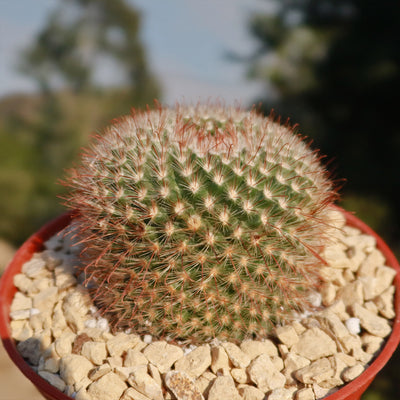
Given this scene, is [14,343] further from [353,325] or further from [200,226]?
[353,325]

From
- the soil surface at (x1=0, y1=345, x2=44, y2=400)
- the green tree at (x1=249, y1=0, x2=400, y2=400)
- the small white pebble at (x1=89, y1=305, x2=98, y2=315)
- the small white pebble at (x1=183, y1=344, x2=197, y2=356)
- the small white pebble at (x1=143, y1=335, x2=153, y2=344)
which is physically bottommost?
the soil surface at (x1=0, y1=345, x2=44, y2=400)

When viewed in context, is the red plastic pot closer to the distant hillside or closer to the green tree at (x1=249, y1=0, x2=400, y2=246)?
→ the green tree at (x1=249, y1=0, x2=400, y2=246)

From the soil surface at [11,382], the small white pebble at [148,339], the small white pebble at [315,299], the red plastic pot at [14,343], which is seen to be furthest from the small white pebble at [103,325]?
the soil surface at [11,382]

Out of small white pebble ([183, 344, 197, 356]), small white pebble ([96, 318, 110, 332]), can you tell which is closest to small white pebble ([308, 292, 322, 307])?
small white pebble ([183, 344, 197, 356])

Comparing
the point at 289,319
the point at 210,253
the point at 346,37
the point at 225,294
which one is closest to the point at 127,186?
the point at 210,253

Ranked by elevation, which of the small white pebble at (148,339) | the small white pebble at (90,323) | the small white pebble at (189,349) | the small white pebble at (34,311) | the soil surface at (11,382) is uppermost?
the small white pebble at (189,349)

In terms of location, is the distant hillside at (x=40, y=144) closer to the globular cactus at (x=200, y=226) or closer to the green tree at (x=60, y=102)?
the green tree at (x=60, y=102)
